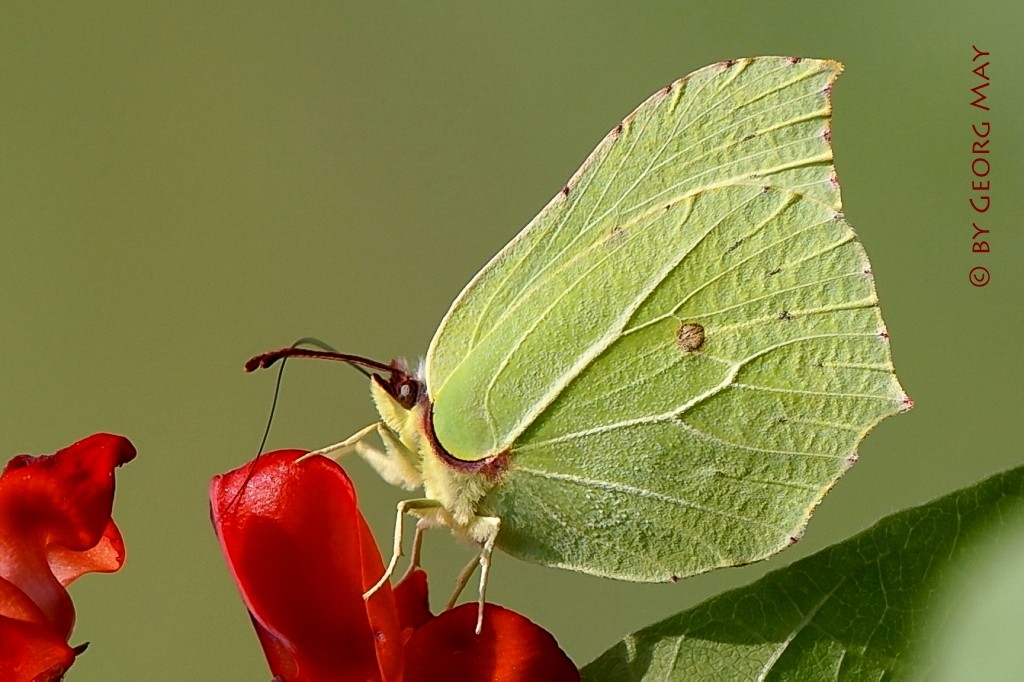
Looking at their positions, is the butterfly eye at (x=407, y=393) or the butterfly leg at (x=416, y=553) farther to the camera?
the butterfly eye at (x=407, y=393)

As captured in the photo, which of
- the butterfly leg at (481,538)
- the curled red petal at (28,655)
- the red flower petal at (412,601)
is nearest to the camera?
the curled red petal at (28,655)

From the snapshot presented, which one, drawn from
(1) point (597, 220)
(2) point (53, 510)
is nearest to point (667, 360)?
(1) point (597, 220)

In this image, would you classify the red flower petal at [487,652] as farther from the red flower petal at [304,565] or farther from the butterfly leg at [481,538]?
the butterfly leg at [481,538]

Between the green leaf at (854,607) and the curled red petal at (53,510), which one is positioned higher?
the curled red petal at (53,510)

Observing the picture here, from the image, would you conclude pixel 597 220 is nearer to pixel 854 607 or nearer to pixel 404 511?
pixel 404 511

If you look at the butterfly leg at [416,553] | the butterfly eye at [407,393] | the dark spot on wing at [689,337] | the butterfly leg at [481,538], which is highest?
the butterfly eye at [407,393]

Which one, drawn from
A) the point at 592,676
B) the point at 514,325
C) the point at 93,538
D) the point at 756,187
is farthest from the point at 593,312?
the point at 93,538

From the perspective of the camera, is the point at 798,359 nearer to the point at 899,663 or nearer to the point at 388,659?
the point at 899,663

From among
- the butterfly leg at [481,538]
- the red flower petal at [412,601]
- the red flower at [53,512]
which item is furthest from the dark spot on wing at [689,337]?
the red flower at [53,512]
